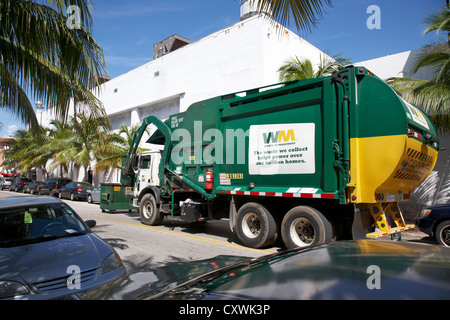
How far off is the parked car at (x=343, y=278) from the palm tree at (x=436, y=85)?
8.85 metres

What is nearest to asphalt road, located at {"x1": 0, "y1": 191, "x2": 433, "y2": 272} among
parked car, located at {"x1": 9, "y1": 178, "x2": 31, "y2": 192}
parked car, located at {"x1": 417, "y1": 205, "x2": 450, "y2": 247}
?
parked car, located at {"x1": 417, "y1": 205, "x2": 450, "y2": 247}

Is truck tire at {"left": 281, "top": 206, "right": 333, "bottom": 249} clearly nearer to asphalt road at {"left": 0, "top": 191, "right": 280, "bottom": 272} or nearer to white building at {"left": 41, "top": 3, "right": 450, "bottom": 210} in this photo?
asphalt road at {"left": 0, "top": 191, "right": 280, "bottom": 272}

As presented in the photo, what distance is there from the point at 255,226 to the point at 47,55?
5.97m

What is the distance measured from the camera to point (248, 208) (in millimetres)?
7504

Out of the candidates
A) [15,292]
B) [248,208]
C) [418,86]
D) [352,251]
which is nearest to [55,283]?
[15,292]

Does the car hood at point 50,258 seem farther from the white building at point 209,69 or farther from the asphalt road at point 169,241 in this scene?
the white building at point 209,69

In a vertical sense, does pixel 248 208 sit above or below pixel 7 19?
below

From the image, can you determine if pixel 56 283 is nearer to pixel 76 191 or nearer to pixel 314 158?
pixel 314 158

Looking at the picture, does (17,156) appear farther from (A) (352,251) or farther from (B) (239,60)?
(A) (352,251)

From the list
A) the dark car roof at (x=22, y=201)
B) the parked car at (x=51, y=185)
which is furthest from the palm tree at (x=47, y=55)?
the parked car at (x=51, y=185)

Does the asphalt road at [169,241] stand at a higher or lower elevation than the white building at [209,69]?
lower

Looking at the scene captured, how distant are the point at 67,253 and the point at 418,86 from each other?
11.1 m

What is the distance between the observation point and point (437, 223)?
7.87 metres

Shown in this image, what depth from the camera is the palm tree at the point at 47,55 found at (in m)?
5.89
